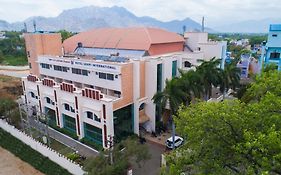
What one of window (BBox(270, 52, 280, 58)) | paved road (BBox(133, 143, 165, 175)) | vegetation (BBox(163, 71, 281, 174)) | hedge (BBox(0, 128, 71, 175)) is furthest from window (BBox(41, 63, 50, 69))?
window (BBox(270, 52, 280, 58))

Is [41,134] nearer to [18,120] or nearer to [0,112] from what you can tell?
[18,120]

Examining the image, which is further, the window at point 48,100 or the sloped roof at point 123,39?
the sloped roof at point 123,39

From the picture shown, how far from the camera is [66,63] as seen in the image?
131ft

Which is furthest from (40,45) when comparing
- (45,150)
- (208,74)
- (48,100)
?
(208,74)

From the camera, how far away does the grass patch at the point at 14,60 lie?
89.9 metres

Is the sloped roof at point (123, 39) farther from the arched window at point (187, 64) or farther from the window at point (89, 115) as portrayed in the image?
the window at point (89, 115)

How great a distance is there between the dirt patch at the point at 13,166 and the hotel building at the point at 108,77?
7.71 meters

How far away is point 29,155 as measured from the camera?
3275cm

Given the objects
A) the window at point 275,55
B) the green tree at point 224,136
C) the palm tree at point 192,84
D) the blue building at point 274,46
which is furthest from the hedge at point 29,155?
the window at point 275,55

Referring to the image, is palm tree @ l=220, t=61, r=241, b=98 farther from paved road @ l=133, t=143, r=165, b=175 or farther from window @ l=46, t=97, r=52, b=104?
window @ l=46, t=97, r=52, b=104

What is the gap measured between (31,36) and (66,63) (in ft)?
37.5

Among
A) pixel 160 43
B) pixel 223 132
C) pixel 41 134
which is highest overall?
pixel 160 43

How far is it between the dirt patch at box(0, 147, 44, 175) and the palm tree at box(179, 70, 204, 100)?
68.9ft

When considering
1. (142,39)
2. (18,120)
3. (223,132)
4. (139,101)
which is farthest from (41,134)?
(223,132)
